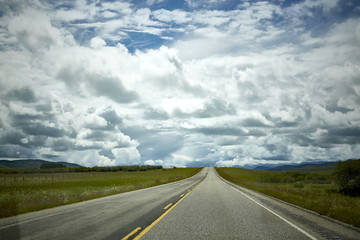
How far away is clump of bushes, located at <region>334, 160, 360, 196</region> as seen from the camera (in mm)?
30078

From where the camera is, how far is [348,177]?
1225 inches

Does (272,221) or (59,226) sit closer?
(59,226)

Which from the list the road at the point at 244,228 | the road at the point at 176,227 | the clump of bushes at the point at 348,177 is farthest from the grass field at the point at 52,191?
the clump of bushes at the point at 348,177

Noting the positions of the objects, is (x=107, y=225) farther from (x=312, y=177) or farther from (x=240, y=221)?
(x=312, y=177)

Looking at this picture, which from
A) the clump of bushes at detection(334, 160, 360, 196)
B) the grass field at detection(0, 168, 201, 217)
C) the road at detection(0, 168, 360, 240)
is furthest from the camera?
the clump of bushes at detection(334, 160, 360, 196)

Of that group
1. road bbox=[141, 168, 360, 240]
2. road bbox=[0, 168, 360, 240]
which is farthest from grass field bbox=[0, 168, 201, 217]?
road bbox=[141, 168, 360, 240]

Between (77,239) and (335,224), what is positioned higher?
(77,239)

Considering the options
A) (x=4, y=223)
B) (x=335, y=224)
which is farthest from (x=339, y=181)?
(x=4, y=223)

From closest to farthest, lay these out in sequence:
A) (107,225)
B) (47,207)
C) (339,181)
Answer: (107,225)
(47,207)
(339,181)

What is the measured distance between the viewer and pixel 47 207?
41.3 feet

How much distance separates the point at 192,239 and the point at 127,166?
167 m

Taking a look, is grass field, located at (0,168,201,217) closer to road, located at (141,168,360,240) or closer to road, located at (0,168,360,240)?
road, located at (0,168,360,240)

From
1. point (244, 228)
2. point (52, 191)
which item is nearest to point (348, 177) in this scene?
point (244, 228)

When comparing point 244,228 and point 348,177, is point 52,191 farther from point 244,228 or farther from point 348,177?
point 348,177
